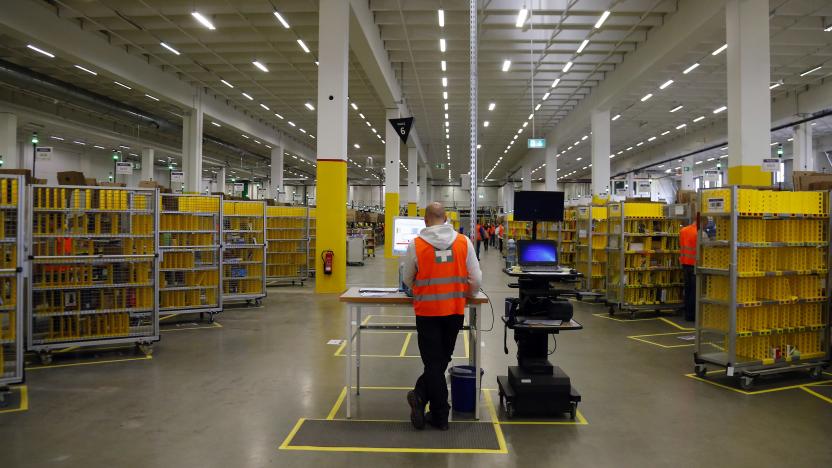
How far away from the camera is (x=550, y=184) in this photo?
26406 mm

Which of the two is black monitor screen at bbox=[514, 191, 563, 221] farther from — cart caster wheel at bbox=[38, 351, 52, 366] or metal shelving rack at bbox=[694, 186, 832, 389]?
cart caster wheel at bbox=[38, 351, 52, 366]

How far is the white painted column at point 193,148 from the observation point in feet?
61.5

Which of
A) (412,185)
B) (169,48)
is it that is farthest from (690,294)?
(412,185)

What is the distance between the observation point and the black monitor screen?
506cm

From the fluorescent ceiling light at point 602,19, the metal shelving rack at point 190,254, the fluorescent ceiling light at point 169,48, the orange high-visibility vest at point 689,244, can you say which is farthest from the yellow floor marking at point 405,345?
the fluorescent ceiling light at point 169,48

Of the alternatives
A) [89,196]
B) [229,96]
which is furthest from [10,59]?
[89,196]

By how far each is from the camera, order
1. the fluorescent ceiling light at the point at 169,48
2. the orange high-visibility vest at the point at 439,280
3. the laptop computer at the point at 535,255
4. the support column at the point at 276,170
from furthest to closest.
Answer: the support column at the point at 276,170 < the fluorescent ceiling light at the point at 169,48 < the laptop computer at the point at 535,255 < the orange high-visibility vest at the point at 439,280

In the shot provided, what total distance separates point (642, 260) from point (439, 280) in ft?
24.4

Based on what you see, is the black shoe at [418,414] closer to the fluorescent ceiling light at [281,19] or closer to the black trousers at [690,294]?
the black trousers at [690,294]

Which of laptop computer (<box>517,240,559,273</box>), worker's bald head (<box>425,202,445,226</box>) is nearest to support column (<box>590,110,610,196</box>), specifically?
laptop computer (<box>517,240,559,273</box>)

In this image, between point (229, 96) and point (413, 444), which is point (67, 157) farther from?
point (413, 444)

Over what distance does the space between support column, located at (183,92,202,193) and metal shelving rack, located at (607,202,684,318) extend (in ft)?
50.7

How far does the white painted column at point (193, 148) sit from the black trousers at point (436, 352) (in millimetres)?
17155

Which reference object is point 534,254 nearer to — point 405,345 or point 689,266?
point 405,345
